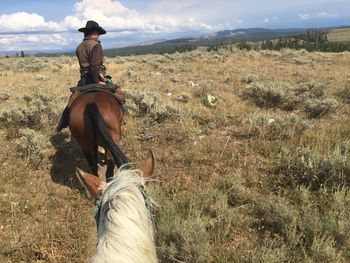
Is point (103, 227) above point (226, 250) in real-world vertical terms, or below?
above

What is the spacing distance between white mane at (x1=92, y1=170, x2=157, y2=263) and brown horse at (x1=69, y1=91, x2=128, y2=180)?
11.8 ft

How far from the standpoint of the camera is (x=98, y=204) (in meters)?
2.71

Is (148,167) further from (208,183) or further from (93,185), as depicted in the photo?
(208,183)

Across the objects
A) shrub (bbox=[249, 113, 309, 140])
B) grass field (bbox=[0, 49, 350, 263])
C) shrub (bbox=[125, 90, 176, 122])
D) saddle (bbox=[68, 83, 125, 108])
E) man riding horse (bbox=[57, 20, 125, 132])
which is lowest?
grass field (bbox=[0, 49, 350, 263])

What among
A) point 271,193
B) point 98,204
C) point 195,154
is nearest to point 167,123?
point 195,154

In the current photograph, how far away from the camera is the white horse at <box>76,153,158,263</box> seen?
7.17ft

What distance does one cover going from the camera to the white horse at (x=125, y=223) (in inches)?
86.0

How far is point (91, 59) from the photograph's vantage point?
7598 mm

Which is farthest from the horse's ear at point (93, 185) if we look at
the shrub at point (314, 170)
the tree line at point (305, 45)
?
the tree line at point (305, 45)

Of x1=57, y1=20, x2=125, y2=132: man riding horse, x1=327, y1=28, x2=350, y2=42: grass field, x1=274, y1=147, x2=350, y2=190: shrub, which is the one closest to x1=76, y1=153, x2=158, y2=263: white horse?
x1=274, y1=147, x2=350, y2=190: shrub

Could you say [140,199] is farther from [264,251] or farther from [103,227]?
[264,251]

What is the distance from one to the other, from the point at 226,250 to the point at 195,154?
3163mm

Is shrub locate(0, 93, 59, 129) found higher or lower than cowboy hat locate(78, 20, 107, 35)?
lower

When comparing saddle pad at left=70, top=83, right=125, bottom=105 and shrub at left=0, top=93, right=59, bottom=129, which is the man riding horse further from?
shrub at left=0, top=93, right=59, bottom=129
